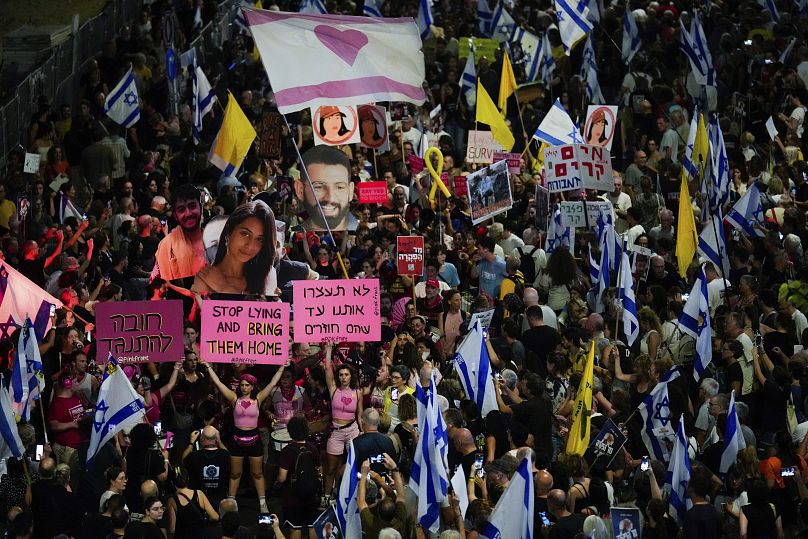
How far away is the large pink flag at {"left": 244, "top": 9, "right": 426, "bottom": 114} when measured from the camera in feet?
66.1

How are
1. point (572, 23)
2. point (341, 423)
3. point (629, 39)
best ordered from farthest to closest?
point (629, 39), point (572, 23), point (341, 423)

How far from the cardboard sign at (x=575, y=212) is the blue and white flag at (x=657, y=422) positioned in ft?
18.6

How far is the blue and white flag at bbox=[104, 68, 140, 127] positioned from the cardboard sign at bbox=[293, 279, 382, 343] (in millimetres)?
9175

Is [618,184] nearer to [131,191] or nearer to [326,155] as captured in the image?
[326,155]

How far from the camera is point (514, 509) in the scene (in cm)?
1391

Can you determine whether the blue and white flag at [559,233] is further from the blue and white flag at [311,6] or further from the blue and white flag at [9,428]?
the blue and white flag at [311,6]

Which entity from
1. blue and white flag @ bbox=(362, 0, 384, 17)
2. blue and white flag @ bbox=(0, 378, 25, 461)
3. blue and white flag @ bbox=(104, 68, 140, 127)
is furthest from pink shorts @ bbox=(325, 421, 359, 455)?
blue and white flag @ bbox=(362, 0, 384, 17)

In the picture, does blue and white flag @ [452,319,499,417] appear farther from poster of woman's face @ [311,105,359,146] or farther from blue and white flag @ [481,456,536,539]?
poster of woman's face @ [311,105,359,146]

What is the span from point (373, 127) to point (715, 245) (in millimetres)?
7314

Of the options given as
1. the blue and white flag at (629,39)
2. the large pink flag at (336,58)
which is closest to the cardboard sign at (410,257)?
the large pink flag at (336,58)

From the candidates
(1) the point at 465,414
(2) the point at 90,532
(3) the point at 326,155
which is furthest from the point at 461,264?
(2) the point at 90,532

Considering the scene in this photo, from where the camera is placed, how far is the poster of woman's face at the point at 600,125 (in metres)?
24.9

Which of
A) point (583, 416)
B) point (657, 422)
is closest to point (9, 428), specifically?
point (583, 416)

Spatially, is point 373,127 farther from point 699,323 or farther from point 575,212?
point 699,323
